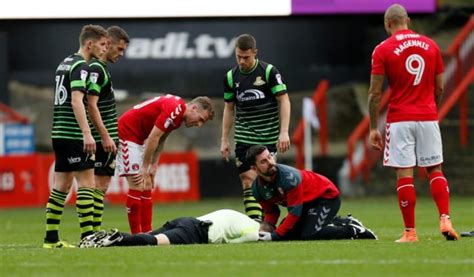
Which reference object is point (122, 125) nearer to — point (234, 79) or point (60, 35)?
point (234, 79)

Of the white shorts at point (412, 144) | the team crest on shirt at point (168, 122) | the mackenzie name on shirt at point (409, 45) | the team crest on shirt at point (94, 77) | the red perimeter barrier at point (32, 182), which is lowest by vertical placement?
the red perimeter barrier at point (32, 182)

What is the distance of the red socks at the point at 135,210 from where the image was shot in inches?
539

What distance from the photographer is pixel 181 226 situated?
479 inches

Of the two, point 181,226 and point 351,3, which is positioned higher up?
point 351,3

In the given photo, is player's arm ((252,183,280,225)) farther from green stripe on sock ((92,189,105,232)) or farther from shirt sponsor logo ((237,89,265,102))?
shirt sponsor logo ((237,89,265,102))

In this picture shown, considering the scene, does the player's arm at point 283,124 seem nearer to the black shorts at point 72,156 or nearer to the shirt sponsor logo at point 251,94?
the shirt sponsor logo at point 251,94

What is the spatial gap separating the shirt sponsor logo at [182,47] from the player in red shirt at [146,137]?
14699 millimetres

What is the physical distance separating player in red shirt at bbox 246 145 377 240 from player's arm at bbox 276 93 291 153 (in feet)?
3.55

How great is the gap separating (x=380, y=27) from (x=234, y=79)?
1516 cm

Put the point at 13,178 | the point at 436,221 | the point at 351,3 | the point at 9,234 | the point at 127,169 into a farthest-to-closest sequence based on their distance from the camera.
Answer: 1. the point at 351,3
2. the point at 13,178
3. the point at 436,221
4. the point at 9,234
5. the point at 127,169

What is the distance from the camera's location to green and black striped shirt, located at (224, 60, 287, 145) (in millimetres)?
14094

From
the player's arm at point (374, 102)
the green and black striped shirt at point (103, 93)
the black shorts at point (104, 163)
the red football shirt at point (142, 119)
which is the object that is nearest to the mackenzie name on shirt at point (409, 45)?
the player's arm at point (374, 102)

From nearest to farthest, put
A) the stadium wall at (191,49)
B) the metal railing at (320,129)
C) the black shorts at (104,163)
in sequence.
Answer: the black shorts at (104,163) < the metal railing at (320,129) < the stadium wall at (191,49)

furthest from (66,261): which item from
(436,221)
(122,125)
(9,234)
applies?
(436,221)
